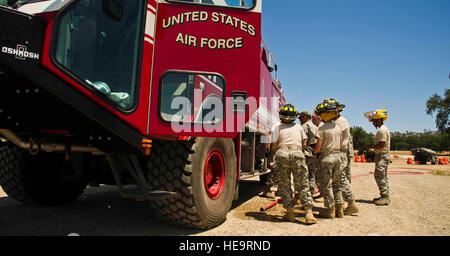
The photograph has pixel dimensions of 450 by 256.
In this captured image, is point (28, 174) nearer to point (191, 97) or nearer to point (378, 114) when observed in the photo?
point (191, 97)

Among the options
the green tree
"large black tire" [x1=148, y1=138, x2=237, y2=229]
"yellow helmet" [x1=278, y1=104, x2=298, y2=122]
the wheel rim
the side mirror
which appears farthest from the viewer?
the green tree

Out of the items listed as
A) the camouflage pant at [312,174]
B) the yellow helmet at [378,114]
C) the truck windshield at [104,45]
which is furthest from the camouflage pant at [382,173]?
the truck windshield at [104,45]

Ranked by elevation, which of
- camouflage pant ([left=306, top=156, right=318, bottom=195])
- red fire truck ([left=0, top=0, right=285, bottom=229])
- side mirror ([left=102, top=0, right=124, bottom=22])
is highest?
side mirror ([left=102, top=0, right=124, bottom=22])

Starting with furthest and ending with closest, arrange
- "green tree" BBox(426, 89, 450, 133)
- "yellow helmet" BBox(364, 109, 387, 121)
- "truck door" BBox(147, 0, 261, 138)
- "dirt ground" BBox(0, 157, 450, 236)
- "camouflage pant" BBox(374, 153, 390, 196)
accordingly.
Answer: "green tree" BBox(426, 89, 450, 133) → "yellow helmet" BBox(364, 109, 387, 121) → "camouflage pant" BBox(374, 153, 390, 196) → "dirt ground" BBox(0, 157, 450, 236) → "truck door" BBox(147, 0, 261, 138)

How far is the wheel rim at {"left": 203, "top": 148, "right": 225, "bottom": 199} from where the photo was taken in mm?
4051

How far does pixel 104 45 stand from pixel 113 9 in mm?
393

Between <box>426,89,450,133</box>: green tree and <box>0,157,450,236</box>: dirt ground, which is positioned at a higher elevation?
<box>426,89,450,133</box>: green tree

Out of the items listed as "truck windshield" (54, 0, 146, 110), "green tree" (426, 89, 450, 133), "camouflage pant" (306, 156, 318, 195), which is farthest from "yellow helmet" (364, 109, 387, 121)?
"green tree" (426, 89, 450, 133)

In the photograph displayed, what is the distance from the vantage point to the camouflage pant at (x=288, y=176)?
14.6 ft

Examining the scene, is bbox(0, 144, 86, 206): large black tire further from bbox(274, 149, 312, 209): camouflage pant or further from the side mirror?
bbox(274, 149, 312, 209): camouflage pant

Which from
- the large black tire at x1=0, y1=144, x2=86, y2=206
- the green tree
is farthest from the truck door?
the green tree

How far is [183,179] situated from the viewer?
339 centimetres

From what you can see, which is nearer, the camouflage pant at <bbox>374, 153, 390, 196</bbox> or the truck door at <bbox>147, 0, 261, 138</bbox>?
the truck door at <bbox>147, 0, 261, 138</bbox>
